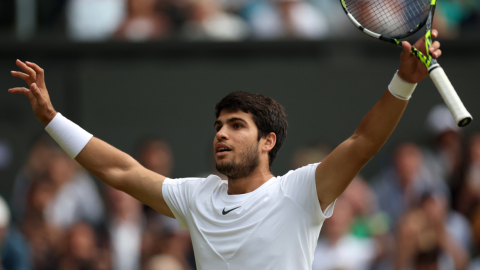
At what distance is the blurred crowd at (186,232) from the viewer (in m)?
5.78

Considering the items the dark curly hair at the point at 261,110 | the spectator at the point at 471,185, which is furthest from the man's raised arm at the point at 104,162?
the spectator at the point at 471,185

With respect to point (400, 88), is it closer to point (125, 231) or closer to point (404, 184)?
point (125, 231)

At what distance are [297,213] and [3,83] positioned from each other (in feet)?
19.8

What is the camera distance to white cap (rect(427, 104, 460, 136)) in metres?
7.52

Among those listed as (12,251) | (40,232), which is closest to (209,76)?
(40,232)

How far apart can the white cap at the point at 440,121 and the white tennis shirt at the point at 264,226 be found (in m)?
4.89

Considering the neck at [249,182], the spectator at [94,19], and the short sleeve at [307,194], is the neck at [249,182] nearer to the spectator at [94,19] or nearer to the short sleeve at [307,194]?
the short sleeve at [307,194]

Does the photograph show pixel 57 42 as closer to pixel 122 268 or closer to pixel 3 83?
pixel 3 83

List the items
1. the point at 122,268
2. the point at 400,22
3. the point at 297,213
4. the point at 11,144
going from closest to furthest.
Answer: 1. the point at 297,213
2. the point at 400,22
3. the point at 122,268
4. the point at 11,144

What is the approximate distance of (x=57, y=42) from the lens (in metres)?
7.85

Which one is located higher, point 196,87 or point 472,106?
point 196,87

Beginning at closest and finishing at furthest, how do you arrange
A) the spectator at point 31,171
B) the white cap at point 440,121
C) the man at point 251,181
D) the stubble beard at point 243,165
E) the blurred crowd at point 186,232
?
the man at point 251,181, the stubble beard at point 243,165, the blurred crowd at point 186,232, the spectator at point 31,171, the white cap at point 440,121

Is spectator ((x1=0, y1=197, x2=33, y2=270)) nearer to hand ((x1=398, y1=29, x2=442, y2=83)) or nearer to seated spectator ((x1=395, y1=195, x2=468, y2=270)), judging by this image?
seated spectator ((x1=395, y1=195, x2=468, y2=270))

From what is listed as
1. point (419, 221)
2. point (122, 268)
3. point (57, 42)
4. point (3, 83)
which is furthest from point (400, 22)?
point (3, 83)
